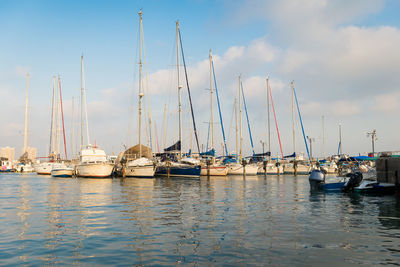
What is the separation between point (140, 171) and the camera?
173ft

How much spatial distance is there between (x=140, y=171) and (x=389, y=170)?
36469mm

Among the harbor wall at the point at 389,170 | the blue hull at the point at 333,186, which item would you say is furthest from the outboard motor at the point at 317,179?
the harbor wall at the point at 389,170

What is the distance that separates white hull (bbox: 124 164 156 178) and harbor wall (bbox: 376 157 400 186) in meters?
33.7

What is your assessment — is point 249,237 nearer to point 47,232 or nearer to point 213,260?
point 213,260

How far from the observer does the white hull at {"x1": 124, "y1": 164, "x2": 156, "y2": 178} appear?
171 feet

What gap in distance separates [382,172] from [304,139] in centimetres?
5084

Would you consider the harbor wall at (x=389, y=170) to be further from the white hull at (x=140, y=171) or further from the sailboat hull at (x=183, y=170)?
the white hull at (x=140, y=171)

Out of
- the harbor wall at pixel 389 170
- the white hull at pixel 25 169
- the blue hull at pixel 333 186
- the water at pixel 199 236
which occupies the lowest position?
the white hull at pixel 25 169

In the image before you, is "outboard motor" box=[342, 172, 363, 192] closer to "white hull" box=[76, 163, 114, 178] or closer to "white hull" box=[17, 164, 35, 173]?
"white hull" box=[76, 163, 114, 178]

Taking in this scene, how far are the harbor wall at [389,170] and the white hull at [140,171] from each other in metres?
33.7

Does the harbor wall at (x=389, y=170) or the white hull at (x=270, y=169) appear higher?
the harbor wall at (x=389, y=170)

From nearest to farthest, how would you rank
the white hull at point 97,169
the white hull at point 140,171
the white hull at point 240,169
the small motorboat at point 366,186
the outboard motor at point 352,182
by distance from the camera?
the small motorboat at point 366,186 < the outboard motor at point 352,182 < the white hull at point 140,171 < the white hull at point 97,169 < the white hull at point 240,169

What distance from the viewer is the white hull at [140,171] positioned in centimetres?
5203

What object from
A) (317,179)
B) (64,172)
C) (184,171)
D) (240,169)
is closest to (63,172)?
(64,172)
